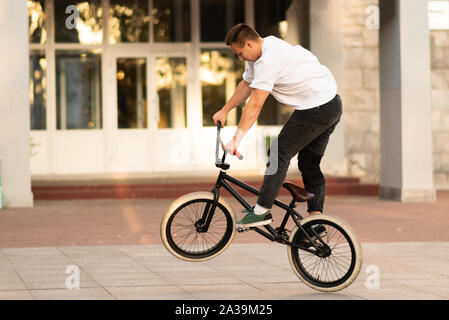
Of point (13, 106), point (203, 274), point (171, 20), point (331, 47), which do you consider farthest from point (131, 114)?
point (203, 274)

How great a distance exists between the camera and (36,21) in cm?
1852

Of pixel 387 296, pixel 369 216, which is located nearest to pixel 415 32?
pixel 369 216

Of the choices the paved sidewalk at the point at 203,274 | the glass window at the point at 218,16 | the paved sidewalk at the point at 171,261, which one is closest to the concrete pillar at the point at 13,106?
the paved sidewalk at the point at 171,261

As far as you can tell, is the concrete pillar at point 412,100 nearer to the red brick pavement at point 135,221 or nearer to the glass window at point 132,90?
the red brick pavement at point 135,221

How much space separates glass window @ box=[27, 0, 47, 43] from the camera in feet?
60.5

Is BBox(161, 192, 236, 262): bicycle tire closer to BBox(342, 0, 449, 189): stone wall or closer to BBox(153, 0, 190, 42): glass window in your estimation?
BBox(342, 0, 449, 189): stone wall

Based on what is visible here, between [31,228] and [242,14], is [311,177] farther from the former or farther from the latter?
[242,14]

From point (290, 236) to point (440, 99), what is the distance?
39.8 feet

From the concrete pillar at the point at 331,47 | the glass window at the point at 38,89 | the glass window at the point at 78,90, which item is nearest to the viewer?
the concrete pillar at the point at 331,47

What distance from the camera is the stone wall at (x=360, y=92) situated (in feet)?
58.0

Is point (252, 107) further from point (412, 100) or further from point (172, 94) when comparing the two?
point (172, 94)

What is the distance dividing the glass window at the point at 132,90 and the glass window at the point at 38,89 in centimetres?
153

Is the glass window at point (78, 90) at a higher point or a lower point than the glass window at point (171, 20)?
lower
